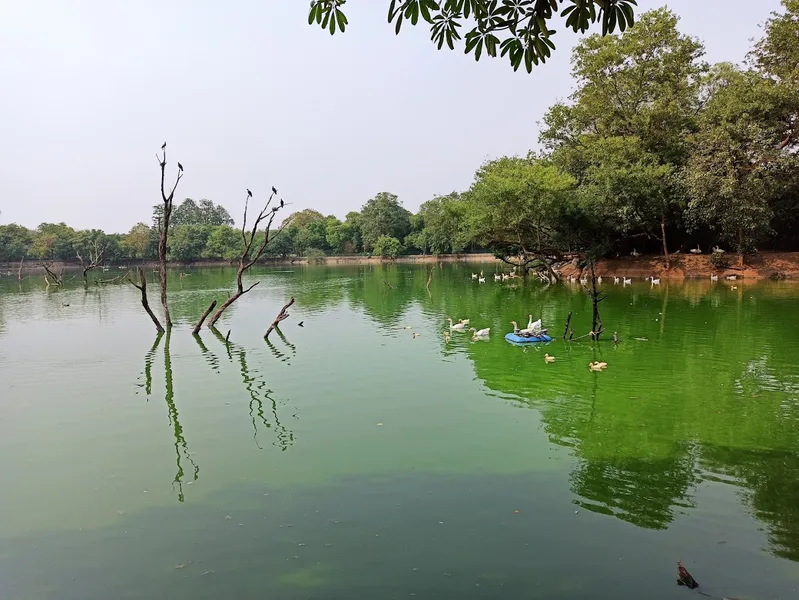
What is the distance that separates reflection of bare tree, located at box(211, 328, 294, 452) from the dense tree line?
2301 centimetres

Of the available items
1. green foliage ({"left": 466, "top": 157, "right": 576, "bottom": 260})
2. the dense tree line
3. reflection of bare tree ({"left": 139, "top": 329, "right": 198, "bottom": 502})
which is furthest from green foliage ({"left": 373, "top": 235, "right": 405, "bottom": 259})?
reflection of bare tree ({"left": 139, "top": 329, "right": 198, "bottom": 502})

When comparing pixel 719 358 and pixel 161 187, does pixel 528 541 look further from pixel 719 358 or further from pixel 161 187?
pixel 161 187

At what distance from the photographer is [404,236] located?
3410 inches

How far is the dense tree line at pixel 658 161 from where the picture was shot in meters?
27.4

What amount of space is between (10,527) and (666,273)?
116ft

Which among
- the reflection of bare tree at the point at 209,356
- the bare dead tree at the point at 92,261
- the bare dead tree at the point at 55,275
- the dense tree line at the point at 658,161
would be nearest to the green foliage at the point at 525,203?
the dense tree line at the point at 658,161

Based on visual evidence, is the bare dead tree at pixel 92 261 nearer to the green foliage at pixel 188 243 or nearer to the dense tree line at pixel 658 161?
the green foliage at pixel 188 243

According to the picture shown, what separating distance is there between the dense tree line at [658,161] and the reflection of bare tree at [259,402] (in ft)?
75.5

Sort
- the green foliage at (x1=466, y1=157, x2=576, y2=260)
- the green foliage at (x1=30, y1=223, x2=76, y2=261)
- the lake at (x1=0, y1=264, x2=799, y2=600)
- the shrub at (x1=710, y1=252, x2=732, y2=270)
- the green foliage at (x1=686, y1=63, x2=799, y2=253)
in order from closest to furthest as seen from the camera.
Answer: the lake at (x1=0, y1=264, x2=799, y2=600) → the green foliage at (x1=686, y1=63, x2=799, y2=253) → the shrub at (x1=710, y1=252, x2=732, y2=270) → the green foliage at (x1=466, y1=157, x2=576, y2=260) → the green foliage at (x1=30, y1=223, x2=76, y2=261)

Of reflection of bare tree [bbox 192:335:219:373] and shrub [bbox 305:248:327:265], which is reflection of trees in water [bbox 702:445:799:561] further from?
shrub [bbox 305:248:327:265]

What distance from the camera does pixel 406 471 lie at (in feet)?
23.3

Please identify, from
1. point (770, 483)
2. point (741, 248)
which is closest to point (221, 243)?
point (741, 248)

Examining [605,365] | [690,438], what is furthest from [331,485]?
[605,365]

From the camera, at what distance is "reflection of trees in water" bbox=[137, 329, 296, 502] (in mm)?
7965
